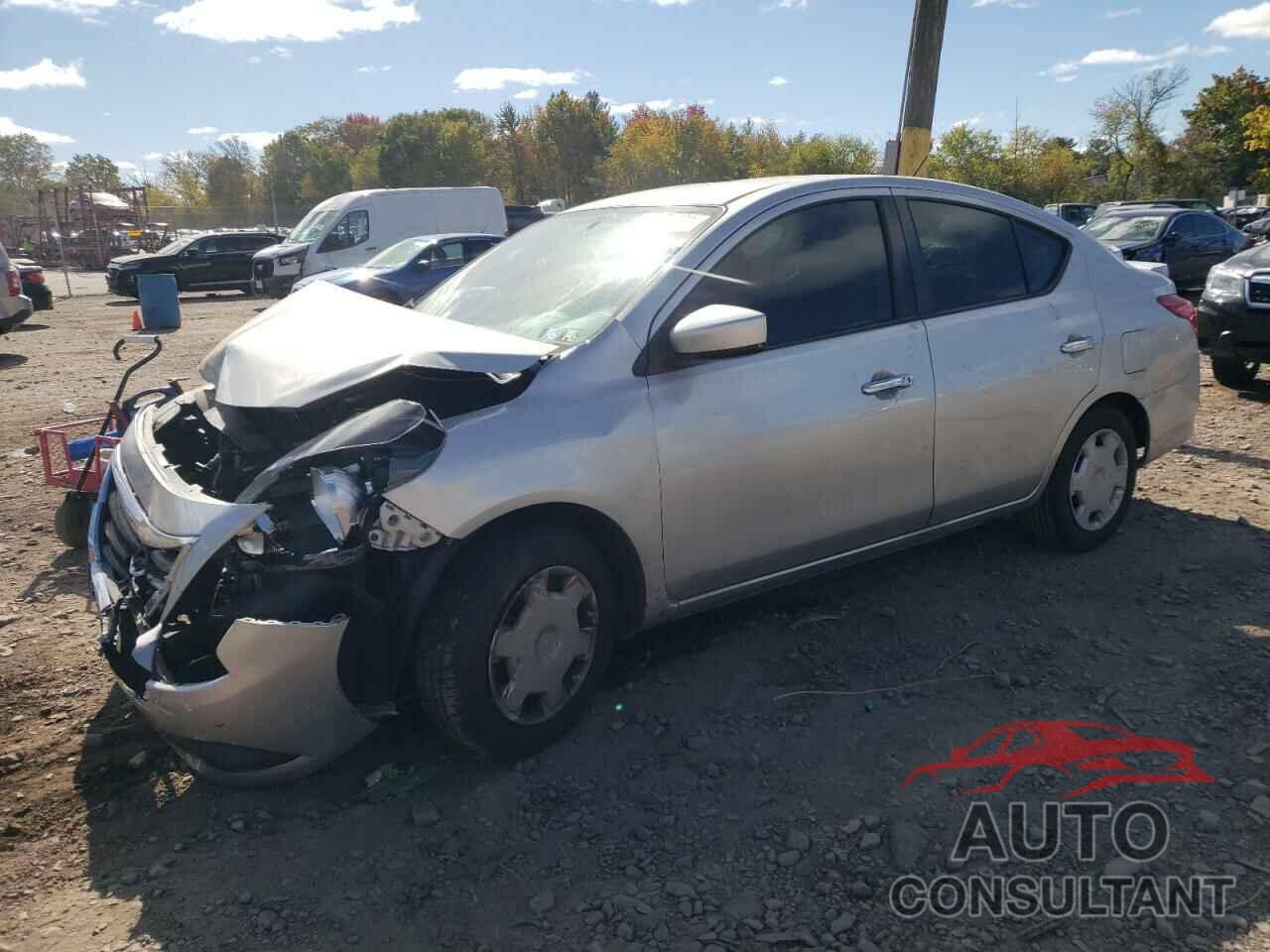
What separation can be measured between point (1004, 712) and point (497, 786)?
1756 millimetres

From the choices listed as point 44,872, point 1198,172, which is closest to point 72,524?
point 44,872

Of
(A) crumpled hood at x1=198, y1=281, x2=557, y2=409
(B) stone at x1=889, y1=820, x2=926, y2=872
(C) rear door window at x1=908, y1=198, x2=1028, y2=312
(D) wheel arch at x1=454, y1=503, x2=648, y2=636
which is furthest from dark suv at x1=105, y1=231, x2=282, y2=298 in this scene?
(B) stone at x1=889, y1=820, x2=926, y2=872

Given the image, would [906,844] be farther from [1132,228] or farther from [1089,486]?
[1132,228]

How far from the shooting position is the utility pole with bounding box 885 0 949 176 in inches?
339

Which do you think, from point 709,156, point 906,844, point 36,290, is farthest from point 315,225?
point 709,156

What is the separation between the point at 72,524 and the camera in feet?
16.2

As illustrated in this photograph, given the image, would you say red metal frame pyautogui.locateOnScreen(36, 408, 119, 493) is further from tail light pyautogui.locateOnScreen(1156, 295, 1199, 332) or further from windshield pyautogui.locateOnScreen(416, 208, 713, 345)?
tail light pyautogui.locateOnScreen(1156, 295, 1199, 332)

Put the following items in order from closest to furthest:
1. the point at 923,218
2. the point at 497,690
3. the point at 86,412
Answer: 1. the point at 497,690
2. the point at 923,218
3. the point at 86,412

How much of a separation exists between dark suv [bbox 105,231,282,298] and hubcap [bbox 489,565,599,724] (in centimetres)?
2289

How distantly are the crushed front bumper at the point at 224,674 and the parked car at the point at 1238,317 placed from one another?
26.0 ft

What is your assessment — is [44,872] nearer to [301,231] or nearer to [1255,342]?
[1255,342]

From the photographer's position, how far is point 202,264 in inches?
917

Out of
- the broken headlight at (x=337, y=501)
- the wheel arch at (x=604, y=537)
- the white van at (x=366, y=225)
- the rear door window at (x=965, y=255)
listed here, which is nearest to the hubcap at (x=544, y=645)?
the wheel arch at (x=604, y=537)

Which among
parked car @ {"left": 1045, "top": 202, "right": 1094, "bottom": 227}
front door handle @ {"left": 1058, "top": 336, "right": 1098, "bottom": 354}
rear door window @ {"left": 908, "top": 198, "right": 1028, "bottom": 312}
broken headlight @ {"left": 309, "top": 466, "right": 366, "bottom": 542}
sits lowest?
broken headlight @ {"left": 309, "top": 466, "right": 366, "bottom": 542}
